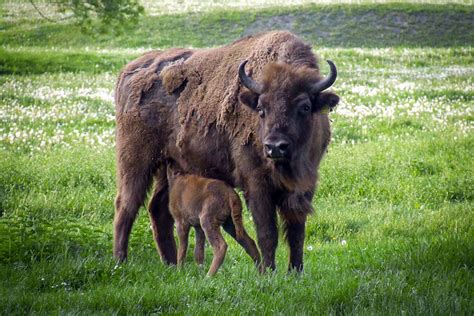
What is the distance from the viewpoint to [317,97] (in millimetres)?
8125

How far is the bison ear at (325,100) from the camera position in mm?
8070

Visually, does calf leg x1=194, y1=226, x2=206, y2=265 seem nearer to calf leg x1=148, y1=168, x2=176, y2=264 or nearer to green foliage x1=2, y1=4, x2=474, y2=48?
calf leg x1=148, y1=168, x2=176, y2=264

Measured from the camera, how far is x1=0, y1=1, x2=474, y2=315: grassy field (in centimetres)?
664

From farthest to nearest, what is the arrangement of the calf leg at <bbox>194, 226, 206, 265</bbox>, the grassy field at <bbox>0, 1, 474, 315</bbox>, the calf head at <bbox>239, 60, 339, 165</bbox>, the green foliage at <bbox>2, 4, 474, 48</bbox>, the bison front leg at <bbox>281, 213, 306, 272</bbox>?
the green foliage at <bbox>2, 4, 474, 48</bbox>
the calf leg at <bbox>194, 226, 206, 265</bbox>
the bison front leg at <bbox>281, 213, 306, 272</bbox>
the calf head at <bbox>239, 60, 339, 165</bbox>
the grassy field at <bbox>0, 1, 474, 315</bbox>

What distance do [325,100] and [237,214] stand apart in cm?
154

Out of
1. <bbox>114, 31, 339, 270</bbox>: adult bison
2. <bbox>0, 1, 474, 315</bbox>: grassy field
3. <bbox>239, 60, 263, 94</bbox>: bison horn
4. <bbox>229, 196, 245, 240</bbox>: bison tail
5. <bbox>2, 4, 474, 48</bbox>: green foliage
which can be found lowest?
<bbox>2, 4, 474, 48</bbox>: green foliage

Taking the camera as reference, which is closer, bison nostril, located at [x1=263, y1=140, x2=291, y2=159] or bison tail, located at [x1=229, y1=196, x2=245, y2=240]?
bison nostril, located at [x1=263, y1=140, x2=291, y2=159]

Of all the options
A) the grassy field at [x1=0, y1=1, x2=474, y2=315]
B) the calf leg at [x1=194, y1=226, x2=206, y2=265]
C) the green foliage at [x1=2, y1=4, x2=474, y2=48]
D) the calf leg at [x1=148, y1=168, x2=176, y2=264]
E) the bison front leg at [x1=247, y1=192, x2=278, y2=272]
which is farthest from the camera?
the green foliage at [x1=2, y1=4, x2=474, y2=48]

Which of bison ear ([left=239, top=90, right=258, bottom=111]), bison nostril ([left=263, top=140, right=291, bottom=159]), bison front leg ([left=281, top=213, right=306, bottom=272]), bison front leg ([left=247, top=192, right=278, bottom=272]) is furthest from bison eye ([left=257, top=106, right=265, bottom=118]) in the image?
bison front leg ([left=281, top=213, right=306, bottom=272])

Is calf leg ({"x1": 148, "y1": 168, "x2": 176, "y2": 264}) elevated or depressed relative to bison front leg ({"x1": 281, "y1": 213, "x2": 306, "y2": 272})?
depressed

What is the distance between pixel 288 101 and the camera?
7.93 m

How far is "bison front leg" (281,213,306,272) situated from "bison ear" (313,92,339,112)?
1.20 meters

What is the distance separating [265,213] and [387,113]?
34.7 feet

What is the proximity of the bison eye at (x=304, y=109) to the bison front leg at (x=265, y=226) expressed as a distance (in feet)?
3.17
